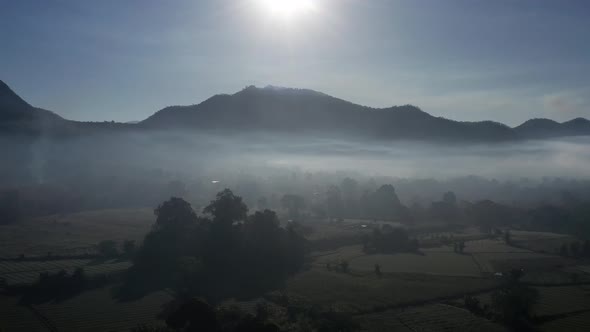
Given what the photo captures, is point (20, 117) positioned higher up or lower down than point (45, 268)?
higher up

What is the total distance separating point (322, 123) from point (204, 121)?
2958cm

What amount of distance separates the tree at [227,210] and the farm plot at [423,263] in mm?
7481

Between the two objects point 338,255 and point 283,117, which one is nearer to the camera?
point 338,255

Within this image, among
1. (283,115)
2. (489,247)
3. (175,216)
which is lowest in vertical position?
(489,247)

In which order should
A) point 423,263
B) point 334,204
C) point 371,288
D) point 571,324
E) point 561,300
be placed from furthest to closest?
point 334,204 < point 423,263 < point 371,288 < point 561,300 < point 571,324

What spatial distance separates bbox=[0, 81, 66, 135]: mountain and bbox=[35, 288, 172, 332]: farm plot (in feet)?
261

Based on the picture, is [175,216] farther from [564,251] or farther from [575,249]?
[575,249]

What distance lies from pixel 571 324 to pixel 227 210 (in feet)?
61.2

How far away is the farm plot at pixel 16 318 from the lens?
16.3m

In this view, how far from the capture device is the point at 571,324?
17.4m

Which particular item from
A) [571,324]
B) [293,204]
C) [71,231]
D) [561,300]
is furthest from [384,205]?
[571,324]

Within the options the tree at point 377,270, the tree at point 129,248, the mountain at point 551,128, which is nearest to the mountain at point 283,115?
the mountain at point 551,128

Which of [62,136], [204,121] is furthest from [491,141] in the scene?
[62,136]

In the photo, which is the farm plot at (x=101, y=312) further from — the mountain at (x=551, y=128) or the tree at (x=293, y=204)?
the mountain at (x=551, y=128)
